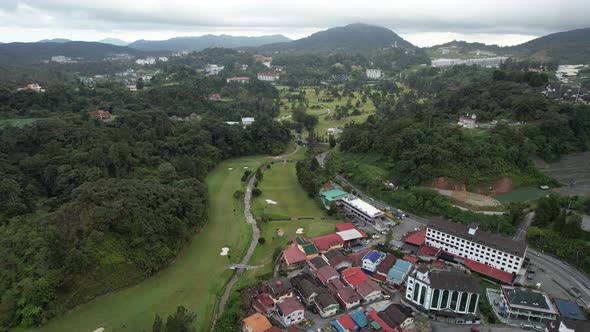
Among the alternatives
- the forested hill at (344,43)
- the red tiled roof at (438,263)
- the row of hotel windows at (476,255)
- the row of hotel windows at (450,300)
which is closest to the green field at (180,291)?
the row of hotel windows at (450,300)

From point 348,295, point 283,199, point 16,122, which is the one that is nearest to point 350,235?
point 348,295

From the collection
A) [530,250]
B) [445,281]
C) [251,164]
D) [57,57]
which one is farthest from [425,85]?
[57,57]

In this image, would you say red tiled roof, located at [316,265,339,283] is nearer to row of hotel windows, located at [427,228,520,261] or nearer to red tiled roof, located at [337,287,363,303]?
red tiled roof, located at [337,287,363,303]

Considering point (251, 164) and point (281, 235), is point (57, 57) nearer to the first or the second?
point (251, 164)

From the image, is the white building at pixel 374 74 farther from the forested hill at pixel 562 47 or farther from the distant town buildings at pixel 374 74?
the forested hill at pixel 562 47

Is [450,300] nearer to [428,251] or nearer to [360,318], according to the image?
[360,318]

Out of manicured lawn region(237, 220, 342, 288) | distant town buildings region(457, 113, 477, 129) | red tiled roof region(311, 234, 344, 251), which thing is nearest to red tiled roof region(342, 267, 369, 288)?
red tiled roof region(311, 234, 344, 251)
